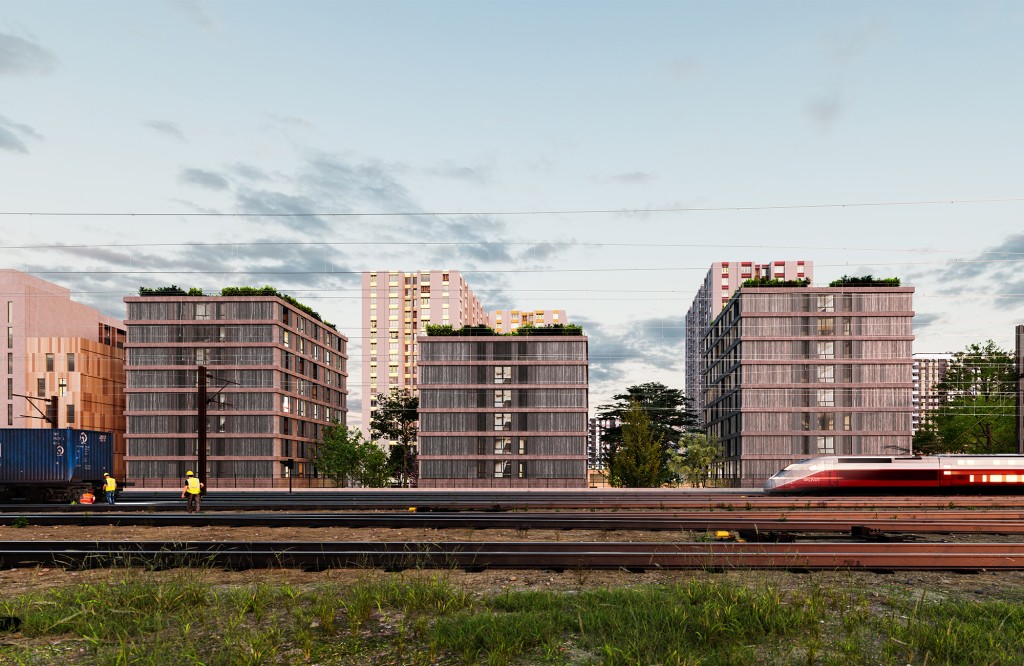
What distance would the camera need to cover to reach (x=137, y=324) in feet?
268

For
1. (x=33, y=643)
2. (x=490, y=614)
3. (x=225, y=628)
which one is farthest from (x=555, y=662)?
(x=33, y=643)

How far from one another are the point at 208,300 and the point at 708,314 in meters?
146

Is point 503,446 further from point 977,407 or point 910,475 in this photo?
point 977,407

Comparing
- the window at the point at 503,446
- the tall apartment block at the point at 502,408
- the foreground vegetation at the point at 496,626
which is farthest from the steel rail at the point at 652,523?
the window at the point at 503,446

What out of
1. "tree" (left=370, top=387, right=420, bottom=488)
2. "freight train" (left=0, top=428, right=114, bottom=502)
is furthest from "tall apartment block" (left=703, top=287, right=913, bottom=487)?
"freight train" (left=0, top=428, right=114, bottom=502)

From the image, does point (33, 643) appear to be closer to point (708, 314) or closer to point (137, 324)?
point (137, 324)

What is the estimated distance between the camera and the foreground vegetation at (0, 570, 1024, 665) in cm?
705

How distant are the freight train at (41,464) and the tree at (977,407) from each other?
273 ft

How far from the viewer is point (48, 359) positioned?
88.6 m

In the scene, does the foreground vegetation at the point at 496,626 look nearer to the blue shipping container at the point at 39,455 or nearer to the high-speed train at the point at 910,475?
the high-speed train at the point at 910,475

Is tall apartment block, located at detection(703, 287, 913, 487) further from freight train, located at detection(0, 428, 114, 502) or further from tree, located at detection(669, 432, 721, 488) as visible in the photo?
freight train, located at detection(0, 428, 114, 502)

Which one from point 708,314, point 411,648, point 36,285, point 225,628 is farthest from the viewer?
point 708,314

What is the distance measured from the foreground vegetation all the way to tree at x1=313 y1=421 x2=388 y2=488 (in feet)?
238

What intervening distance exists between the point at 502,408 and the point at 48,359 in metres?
58.9
